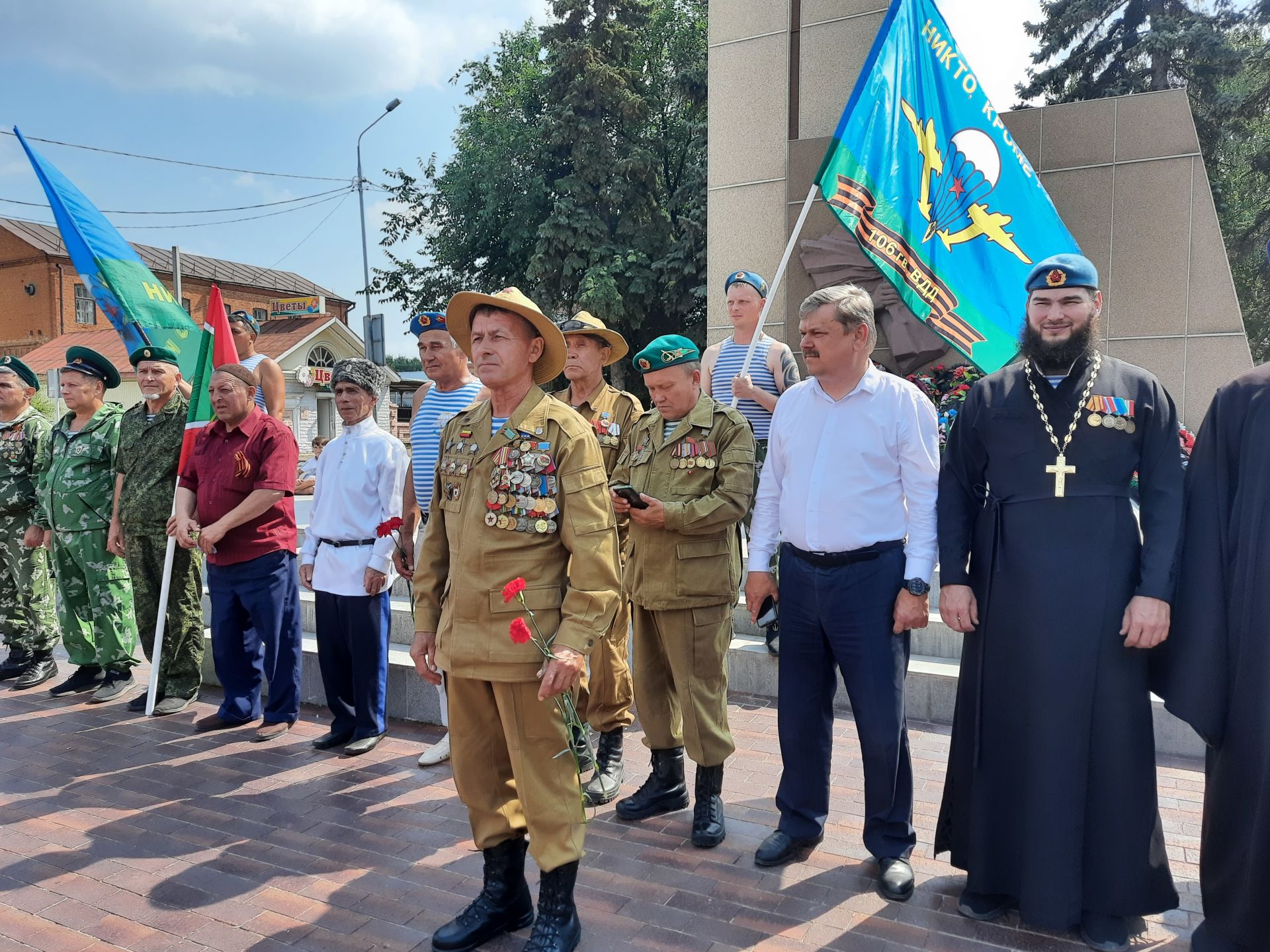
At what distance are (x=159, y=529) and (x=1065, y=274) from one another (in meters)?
5.34

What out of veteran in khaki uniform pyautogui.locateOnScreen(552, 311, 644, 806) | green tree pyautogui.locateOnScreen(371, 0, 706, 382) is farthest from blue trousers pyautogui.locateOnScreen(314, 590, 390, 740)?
green tree pyautogui.locateOnScreen(371, 0, 706, 382)

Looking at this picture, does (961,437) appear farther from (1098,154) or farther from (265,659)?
(1098,154)

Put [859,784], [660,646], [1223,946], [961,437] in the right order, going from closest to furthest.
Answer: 1. [1223,946]
2. [961,437]
3. [660,646]
4. [859,784]

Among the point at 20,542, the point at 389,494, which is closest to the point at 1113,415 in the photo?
the point at 389,494

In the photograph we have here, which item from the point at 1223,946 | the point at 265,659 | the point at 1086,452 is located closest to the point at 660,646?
the point at 1086,452

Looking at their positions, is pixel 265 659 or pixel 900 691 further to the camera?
pixel 265 659

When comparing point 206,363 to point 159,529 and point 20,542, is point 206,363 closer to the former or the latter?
point 159,529

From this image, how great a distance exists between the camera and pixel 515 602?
274cm

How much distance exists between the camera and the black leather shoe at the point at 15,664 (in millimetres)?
6402

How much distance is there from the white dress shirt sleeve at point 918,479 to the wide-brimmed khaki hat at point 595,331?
159 centimetres

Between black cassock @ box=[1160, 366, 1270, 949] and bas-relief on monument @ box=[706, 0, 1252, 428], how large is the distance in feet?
18.1

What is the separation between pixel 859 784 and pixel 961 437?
76.2 inches

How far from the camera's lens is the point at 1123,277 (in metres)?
8.01

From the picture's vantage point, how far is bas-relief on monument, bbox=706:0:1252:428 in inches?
306
